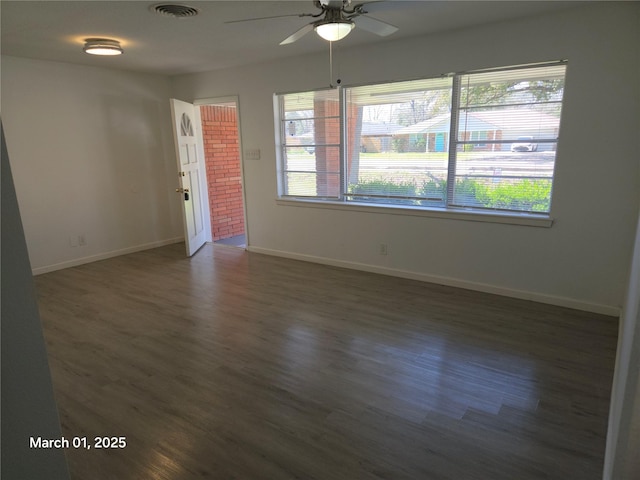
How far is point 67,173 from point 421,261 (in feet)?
14.2

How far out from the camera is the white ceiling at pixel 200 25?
2850 mm

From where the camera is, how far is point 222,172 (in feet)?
21.9

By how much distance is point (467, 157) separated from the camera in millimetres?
3859

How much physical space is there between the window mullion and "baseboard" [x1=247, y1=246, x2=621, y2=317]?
0.81 metres

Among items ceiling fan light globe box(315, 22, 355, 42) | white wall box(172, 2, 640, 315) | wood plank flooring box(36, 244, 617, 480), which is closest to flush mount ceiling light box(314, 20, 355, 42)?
ceiling fan light globe box(315, 22, 355, 42)

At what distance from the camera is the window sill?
3.59 m

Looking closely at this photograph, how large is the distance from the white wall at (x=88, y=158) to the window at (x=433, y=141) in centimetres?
205

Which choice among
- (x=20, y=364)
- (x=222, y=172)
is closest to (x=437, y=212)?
(x=20, y=364)

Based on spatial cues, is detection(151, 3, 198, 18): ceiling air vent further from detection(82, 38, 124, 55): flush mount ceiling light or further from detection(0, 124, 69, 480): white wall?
detection(0, 124, 69, 480): white wall

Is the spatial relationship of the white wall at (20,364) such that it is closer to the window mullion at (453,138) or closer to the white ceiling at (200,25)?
the white ceiling at (200,25)

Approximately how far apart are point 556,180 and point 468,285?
125 centimetres

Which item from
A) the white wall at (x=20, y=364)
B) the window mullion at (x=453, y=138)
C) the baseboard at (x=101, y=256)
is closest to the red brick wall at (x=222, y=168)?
the baseboard at (x=101, y=256)

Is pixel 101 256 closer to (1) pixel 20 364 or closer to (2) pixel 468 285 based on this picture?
(2) pixel 468 285

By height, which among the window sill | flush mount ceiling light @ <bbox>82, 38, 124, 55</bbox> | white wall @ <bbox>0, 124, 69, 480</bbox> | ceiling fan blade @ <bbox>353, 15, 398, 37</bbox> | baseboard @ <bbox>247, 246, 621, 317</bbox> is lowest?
baseboard @ <bbox>247, 246, 621, 317</bbox>
